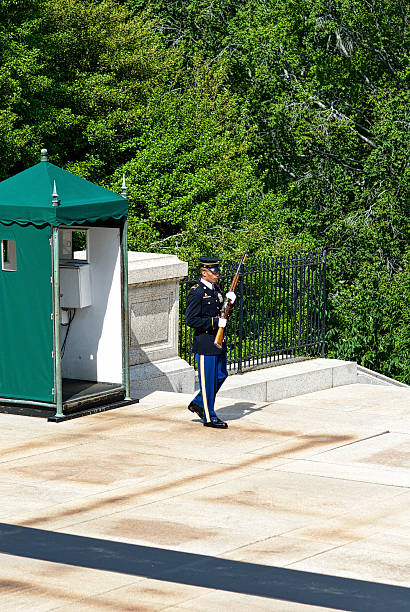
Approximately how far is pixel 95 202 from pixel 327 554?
5.00 metres

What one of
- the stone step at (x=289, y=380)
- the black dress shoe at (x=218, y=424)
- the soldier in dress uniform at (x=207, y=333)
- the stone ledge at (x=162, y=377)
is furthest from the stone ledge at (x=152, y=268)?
the black dress shoe at (x=218, y=424)

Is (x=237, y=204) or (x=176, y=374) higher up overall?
(x=237, y=204)

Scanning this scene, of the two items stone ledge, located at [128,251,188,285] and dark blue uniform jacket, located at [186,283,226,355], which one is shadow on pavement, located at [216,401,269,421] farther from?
stone ledge, located at [128,251,188,285]

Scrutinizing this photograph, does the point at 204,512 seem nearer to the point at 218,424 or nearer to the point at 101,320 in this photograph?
the point at 218,424

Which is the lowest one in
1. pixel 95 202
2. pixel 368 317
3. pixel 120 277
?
pixel 368 317

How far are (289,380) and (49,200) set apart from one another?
17.0 ft

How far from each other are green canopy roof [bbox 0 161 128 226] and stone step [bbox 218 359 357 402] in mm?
3391

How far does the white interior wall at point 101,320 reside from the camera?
11633 mm

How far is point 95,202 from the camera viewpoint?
1081 centimetres

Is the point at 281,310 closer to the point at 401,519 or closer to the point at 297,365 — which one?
the point at 297,365

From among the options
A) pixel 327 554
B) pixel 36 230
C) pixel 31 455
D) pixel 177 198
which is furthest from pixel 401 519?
pixel 177 198

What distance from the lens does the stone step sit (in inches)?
544

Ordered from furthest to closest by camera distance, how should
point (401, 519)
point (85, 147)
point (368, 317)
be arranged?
point (85, 147) → point (368, 317) → point (401, 519)

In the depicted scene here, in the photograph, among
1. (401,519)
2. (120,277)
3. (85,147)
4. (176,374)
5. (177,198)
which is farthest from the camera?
(85,147)
